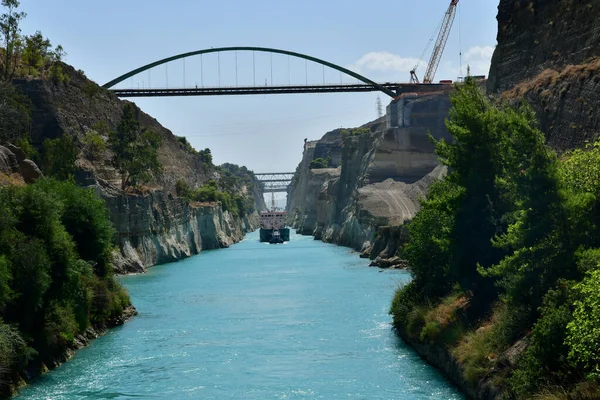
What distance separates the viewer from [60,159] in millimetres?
57594

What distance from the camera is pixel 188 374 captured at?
Result: 2547cm

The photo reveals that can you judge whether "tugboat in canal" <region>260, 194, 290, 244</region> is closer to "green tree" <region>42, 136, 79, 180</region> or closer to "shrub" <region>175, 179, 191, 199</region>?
"shrub" <region>175, 179, 191, 199</region>

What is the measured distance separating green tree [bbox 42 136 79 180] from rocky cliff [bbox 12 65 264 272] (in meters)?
1.48

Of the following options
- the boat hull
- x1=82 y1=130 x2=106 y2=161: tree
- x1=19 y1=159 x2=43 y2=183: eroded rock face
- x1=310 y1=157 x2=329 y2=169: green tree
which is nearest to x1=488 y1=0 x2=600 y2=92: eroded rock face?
x1=19 y1=159 x2=43 y2=183: eroded rock face

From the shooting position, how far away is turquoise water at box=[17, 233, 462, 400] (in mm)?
23250

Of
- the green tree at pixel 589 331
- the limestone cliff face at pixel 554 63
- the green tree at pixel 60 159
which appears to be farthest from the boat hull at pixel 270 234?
the green tree at pixel 589 331

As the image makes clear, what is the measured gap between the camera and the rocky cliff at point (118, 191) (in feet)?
199

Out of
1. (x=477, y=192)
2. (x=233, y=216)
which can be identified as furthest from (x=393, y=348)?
(x=233, y=216)

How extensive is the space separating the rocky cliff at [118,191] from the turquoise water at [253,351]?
12458 millimetres

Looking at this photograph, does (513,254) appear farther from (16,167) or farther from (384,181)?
(384,181)

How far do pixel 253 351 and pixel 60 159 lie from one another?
1307 inches

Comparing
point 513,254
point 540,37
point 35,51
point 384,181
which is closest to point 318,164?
point 384,181

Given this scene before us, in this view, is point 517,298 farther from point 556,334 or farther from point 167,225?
point 167,225

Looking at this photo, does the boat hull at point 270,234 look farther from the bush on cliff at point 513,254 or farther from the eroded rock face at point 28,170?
the bush on cliff at point 513,254
